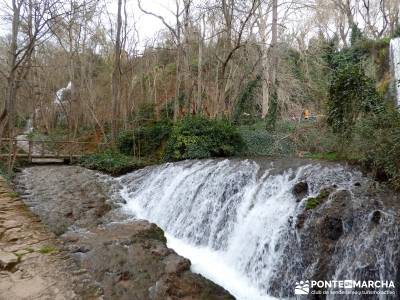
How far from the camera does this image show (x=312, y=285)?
4.74 m

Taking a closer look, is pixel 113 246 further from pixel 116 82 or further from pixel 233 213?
pixel 116 82

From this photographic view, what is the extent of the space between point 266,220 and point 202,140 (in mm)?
6434

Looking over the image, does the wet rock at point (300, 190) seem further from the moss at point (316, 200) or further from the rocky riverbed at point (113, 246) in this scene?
the rocky riverbed at point (113, 246)

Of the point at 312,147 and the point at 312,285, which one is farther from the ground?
the point at 312,147

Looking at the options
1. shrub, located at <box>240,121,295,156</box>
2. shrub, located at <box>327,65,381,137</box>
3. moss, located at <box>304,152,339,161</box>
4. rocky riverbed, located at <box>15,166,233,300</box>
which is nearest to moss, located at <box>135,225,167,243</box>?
rocky riverbed, located at <box>15,166,233,300</box>

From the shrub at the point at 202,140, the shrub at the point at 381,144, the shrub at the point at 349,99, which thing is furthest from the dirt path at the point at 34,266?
the shrub at the point at 349,99

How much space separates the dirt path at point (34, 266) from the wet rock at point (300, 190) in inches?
159

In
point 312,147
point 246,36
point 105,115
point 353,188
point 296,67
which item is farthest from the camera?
point 105,115

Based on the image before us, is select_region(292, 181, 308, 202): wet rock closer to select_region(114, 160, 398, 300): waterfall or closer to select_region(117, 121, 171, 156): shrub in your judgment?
select_region(114, 160, 398, 300): waterfall

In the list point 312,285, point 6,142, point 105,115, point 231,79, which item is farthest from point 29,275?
point 105,115

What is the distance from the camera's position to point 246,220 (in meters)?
6.60

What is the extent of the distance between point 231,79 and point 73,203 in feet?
40.9

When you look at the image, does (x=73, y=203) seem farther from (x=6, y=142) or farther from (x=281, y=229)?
(x=6, y=142)

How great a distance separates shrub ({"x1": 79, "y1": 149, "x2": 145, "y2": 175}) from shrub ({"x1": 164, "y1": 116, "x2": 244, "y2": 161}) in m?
1.54
